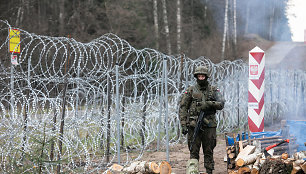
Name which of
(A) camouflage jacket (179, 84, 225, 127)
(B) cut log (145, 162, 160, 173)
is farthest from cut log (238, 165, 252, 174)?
(B) cut log (145, 162, 160, 173)

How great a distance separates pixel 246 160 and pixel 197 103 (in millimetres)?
1001

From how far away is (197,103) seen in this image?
5273 millimetres

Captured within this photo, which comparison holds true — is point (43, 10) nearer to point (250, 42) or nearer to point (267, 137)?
point (250, 42)

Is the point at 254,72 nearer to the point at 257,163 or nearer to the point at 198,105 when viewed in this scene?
the point at 198,105

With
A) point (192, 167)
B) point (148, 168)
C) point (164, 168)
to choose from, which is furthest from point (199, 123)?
point (148, 168)

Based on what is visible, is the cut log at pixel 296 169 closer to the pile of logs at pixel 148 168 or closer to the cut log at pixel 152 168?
the pile of logs at pixel 148 168

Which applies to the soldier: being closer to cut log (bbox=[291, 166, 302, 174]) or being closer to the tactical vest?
the tactical vest

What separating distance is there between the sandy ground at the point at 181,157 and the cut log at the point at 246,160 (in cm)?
106

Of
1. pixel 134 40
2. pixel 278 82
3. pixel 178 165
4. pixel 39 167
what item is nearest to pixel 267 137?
pixel 178 165

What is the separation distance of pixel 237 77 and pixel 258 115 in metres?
4.12

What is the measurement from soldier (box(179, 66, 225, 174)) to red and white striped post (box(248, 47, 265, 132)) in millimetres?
1425

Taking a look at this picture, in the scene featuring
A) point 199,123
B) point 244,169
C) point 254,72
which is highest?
point 254,72

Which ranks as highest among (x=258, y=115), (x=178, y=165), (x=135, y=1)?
(x=135, y=1)

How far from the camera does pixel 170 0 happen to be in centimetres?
2339
